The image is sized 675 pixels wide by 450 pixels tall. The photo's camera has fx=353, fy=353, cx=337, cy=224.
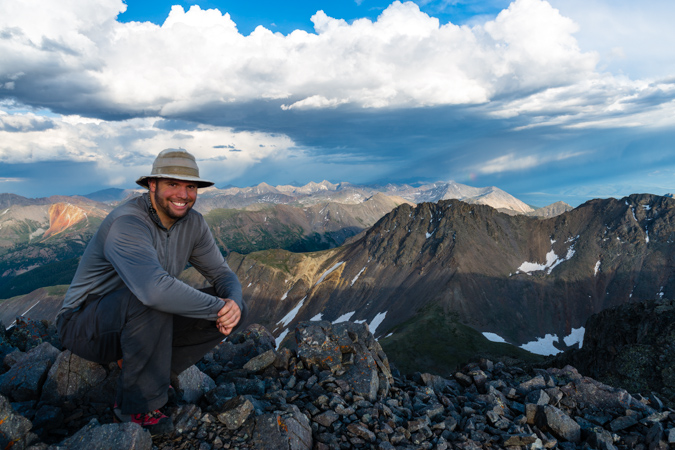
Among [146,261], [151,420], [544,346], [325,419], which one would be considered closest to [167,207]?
[146,261]

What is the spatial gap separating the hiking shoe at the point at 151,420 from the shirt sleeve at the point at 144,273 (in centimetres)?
204

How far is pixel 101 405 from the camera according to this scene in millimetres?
7223

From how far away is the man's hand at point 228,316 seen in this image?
641 centimetres

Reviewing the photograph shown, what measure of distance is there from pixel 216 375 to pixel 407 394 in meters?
5.52

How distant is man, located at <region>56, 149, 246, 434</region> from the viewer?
5.69 metres

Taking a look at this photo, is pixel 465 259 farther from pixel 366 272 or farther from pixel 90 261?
pixel 90 261

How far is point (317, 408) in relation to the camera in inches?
327

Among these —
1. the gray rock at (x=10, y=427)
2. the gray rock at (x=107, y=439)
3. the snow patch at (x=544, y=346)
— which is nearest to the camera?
the gray rock at (x=107, y=439)

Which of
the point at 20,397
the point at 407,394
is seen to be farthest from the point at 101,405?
the point at 407,394

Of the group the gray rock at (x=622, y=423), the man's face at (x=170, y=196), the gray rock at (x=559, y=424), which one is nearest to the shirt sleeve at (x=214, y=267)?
the man's face at (x=170, y=196)

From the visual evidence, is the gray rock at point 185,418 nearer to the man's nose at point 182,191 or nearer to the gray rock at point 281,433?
the gray rock at point 281,433

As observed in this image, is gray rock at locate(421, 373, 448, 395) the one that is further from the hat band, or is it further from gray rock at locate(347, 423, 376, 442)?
the hat band

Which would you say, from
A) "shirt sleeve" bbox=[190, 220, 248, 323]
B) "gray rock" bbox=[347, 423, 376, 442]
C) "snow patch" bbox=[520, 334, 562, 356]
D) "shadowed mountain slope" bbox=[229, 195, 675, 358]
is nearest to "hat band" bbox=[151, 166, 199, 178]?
"shirt sleeve" bbox=[190, 220, 248, 323]

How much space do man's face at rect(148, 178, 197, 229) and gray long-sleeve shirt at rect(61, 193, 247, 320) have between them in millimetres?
183
